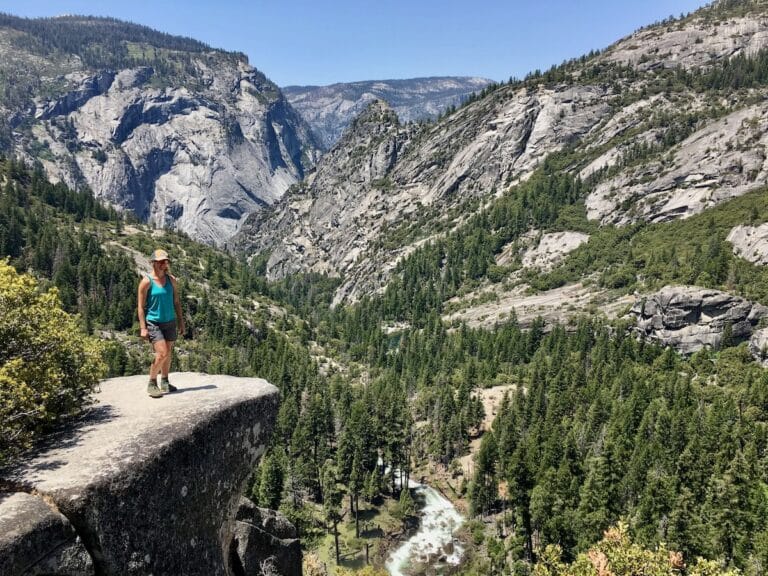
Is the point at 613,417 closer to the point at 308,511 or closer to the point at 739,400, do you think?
the point at 739,400

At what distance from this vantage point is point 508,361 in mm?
151375

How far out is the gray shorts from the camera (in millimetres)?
15734

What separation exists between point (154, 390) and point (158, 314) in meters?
2.44

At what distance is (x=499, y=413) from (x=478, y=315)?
8997 cm

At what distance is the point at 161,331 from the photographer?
52.2ft

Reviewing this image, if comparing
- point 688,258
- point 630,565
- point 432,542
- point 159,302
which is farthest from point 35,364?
point 688,258

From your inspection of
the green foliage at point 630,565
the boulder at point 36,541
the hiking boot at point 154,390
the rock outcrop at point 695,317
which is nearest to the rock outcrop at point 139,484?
the boulder at point 36,541

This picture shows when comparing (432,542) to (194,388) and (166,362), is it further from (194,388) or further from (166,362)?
(166,362)

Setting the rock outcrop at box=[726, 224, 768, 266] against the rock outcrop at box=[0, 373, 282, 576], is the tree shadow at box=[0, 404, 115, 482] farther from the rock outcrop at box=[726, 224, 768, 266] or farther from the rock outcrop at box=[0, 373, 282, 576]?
the rock outcrop at box=[726, 224, 768, 266]

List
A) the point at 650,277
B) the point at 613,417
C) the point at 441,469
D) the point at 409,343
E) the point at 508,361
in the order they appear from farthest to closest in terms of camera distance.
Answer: the point at 409,343, the point at 650,277, the point at 508,361, the point at 441,469, the point at 613,417

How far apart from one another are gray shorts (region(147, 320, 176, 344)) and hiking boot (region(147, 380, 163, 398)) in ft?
4.54

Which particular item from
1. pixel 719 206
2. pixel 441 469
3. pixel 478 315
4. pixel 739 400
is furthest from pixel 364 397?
A: pixel 719 206

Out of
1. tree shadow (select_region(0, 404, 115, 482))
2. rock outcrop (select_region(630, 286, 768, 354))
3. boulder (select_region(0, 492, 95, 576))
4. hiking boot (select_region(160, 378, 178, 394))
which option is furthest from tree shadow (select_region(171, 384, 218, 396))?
rock outcrop (select_region(630, 286, 768, 354))

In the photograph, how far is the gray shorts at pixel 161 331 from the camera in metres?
15.7
